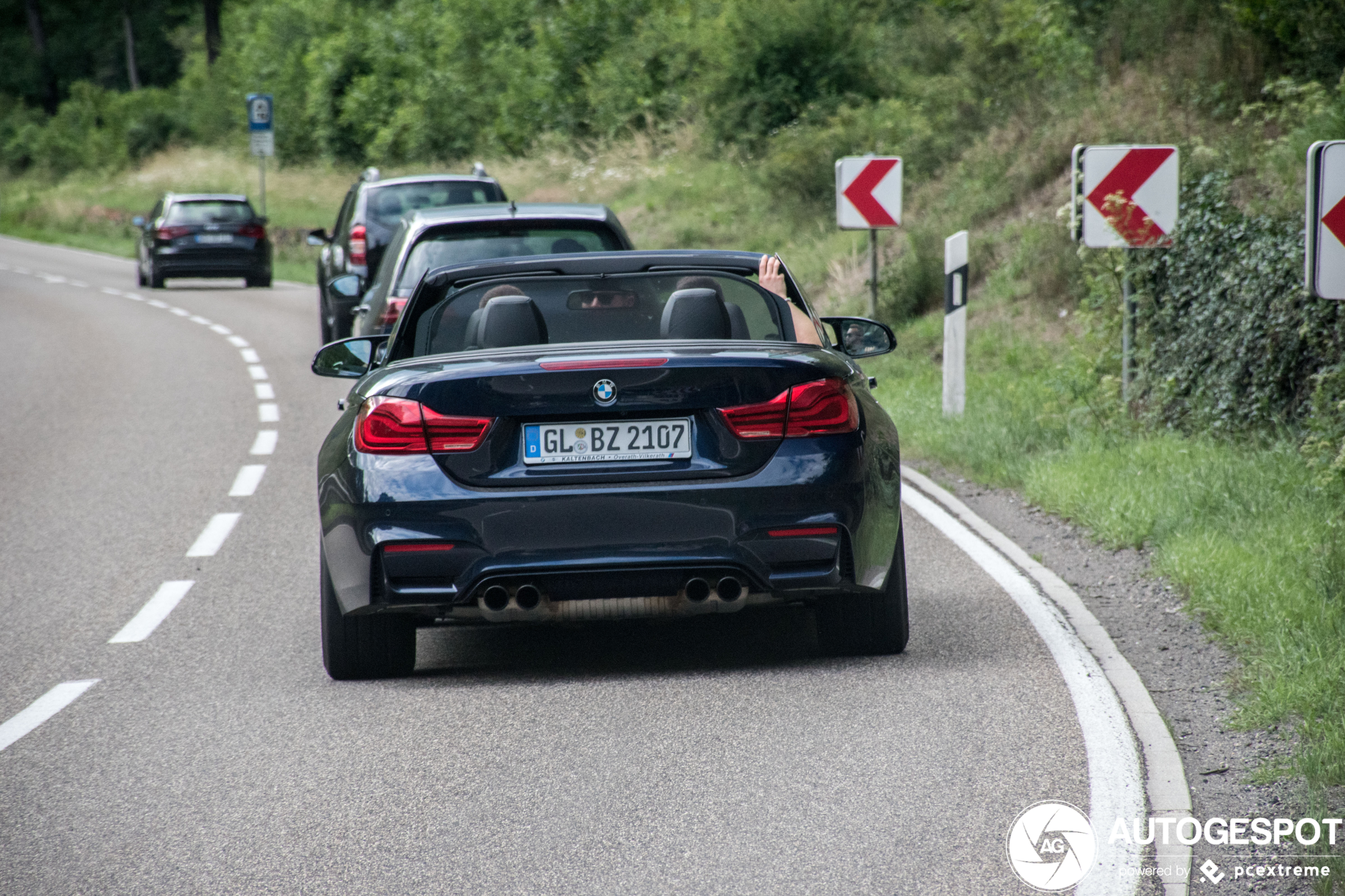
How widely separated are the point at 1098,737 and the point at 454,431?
2.15 metres

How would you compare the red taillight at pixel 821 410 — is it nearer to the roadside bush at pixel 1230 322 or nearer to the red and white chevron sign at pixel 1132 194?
the roadside bush at pixel 1230 322

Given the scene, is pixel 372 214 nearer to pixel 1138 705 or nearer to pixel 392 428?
pixel 392 428

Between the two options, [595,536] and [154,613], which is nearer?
[595,536]

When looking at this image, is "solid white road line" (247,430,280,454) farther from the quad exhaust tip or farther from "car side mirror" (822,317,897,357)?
the quad exhaust tip

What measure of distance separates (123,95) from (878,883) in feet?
321

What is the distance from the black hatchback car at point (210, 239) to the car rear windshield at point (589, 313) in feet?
82.9

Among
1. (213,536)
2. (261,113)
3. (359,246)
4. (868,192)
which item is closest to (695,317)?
(213,536)

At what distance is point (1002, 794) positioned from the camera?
4.66m

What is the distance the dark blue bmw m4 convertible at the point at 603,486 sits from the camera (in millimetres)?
5559

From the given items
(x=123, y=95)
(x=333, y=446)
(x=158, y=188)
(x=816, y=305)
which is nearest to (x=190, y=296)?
(x=816, y=305)

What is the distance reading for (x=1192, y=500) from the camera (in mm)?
8625

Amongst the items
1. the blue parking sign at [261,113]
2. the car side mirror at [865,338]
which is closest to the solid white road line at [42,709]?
the car side mirror at [865,338]

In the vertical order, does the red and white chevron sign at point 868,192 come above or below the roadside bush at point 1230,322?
above

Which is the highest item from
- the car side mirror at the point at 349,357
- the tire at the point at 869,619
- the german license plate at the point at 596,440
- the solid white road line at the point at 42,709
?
the car side mirror at the point at 349,357
